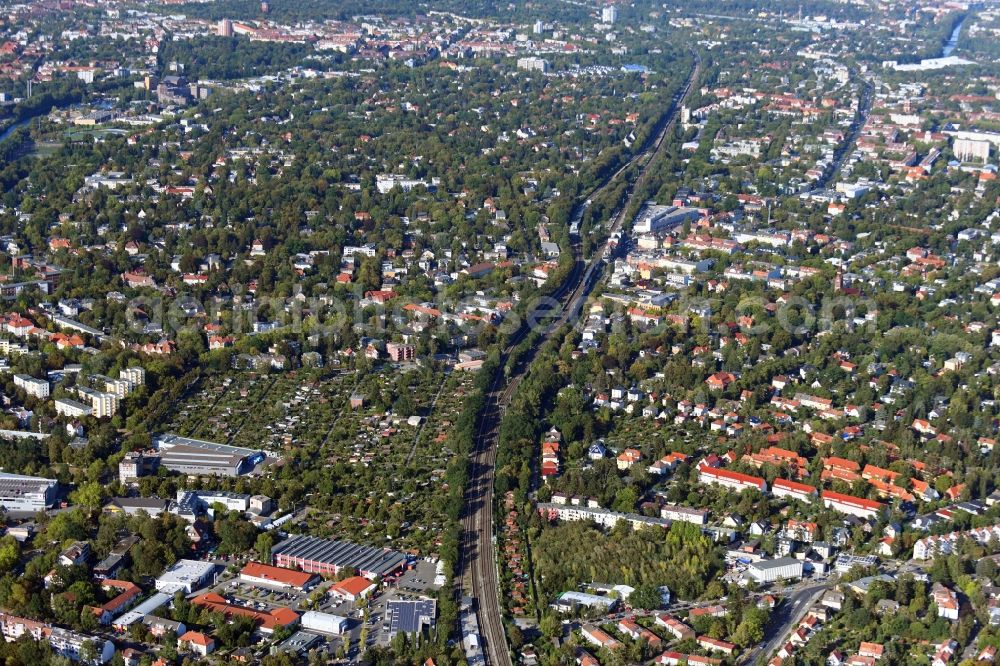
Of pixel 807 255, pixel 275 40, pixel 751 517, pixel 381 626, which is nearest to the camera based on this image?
pixel 381 626

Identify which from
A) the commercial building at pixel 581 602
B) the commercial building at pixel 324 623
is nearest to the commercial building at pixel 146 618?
the commercial building at pixel 324 623

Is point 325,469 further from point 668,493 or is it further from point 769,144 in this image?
point 769,144

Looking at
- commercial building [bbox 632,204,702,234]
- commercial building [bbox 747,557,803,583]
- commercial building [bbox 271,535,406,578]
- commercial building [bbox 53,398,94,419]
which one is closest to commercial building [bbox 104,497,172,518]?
commercial building [bbox 271,535,406,578]

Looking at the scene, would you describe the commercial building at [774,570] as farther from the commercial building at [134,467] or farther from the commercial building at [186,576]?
the commercial building at [134,467]

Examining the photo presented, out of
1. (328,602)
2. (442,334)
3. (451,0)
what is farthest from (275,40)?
(328,602)

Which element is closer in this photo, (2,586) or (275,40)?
(2,586)

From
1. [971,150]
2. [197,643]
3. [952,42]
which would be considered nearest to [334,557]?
[197,643]
